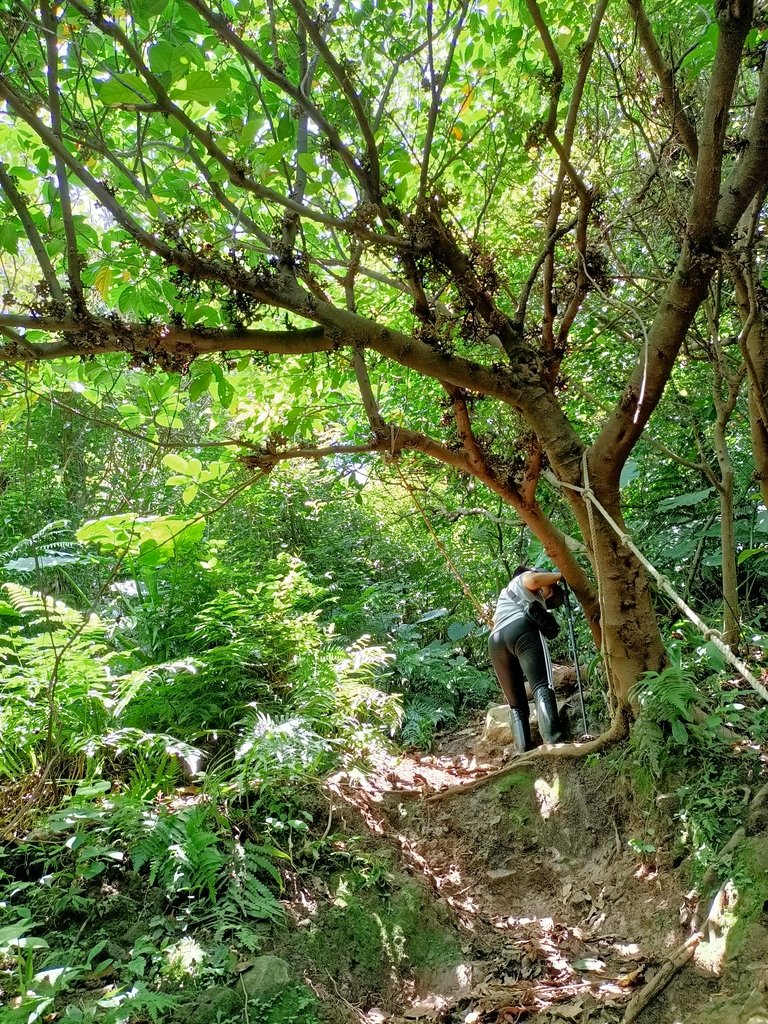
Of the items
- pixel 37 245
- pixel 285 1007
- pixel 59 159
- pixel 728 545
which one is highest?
pixel 59 159

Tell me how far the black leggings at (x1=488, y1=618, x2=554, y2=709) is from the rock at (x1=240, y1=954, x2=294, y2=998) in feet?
9.28

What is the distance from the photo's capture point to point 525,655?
16.9 ft

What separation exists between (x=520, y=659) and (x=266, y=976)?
3041mm

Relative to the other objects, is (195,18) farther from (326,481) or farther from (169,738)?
(326,481)

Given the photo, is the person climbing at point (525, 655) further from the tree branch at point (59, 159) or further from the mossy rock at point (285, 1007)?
the tree branch at point (59, 159)

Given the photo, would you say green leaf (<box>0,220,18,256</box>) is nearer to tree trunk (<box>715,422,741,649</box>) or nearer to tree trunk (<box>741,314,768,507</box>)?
tree trunk (<box>741,314,768,507</box>)

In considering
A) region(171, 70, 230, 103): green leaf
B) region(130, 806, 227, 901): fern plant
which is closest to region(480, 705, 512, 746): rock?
region(130, 806, 227, 901): fern plant

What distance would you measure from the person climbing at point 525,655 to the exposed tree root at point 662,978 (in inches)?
86.5

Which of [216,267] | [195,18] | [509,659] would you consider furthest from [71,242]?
[509,659]

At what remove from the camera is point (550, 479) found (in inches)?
151

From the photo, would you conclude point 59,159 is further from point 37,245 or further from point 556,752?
point 556,752

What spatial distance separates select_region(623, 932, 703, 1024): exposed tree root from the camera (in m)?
2.51

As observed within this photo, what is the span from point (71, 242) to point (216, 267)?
0.55 meters

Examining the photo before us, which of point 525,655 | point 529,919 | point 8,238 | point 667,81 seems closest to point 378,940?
point 529,919
